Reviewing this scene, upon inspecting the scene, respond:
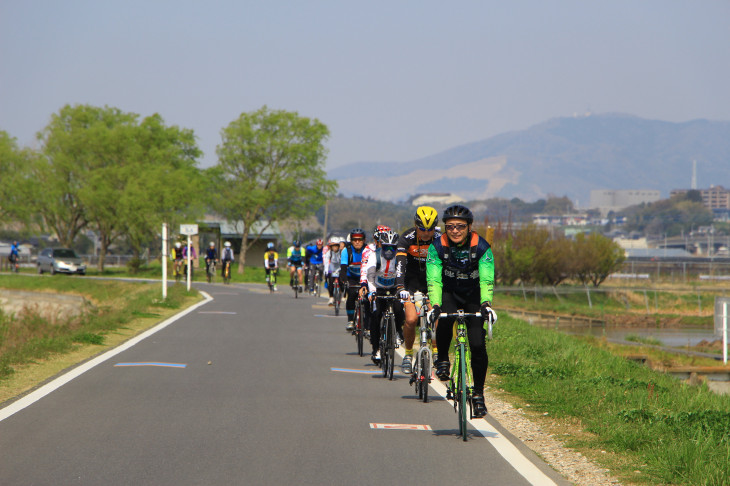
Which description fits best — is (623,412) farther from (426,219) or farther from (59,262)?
(59,262)

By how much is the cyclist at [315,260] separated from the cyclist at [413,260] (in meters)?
17.3

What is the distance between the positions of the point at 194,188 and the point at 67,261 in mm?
12352

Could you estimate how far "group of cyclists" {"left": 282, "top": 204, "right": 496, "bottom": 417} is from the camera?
773cm

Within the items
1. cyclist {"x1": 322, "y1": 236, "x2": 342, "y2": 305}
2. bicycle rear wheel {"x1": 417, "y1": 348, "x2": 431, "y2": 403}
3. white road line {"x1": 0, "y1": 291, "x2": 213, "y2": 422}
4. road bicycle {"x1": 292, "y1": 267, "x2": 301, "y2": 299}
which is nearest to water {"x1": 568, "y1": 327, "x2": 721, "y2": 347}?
road bicycle {"x1": 292, "y1": 267, "x2": 301, "y2": 299}

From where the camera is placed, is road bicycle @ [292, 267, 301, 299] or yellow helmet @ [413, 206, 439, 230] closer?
yellow helmet @ [413, 206, 439, 230]

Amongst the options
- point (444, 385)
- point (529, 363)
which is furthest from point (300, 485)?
point (529, 363)

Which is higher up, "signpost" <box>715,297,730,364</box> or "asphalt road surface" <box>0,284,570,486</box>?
"asphalt road surface" <box>0,284,570,486</box>

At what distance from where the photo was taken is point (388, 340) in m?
11.7

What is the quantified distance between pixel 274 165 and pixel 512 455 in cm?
6371

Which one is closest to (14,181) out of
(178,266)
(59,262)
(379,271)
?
(59,262)

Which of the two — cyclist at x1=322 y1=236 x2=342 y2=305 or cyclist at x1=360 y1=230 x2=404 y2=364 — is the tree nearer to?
cyclist at x1=322 y1=236 x2=342 y2=305

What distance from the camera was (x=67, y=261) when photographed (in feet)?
185

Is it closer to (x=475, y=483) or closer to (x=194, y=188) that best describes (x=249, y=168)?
(x=194, y=188)

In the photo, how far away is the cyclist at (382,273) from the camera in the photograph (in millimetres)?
11719
